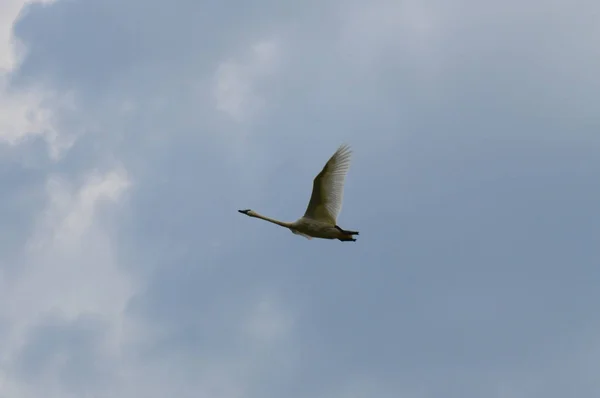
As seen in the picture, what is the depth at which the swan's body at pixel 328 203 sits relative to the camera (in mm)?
69500

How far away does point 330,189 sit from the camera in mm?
70188

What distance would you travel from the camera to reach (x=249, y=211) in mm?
76625

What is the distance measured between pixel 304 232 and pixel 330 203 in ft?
9.02

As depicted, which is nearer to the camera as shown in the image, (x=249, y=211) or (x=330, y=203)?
(x=330, y=203)

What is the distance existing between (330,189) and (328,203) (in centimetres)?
84

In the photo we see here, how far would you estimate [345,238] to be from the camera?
233 feet

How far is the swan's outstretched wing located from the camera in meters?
69.4

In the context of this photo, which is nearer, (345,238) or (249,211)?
(345,238)

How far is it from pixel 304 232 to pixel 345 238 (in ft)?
8.30

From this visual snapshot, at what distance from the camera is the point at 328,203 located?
70562 mm

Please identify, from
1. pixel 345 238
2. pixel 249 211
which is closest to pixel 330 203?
pixel 345 238

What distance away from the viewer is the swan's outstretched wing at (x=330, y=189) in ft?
228

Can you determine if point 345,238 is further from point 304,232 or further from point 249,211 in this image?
point 249,211

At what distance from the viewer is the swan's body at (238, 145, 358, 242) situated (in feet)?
228
